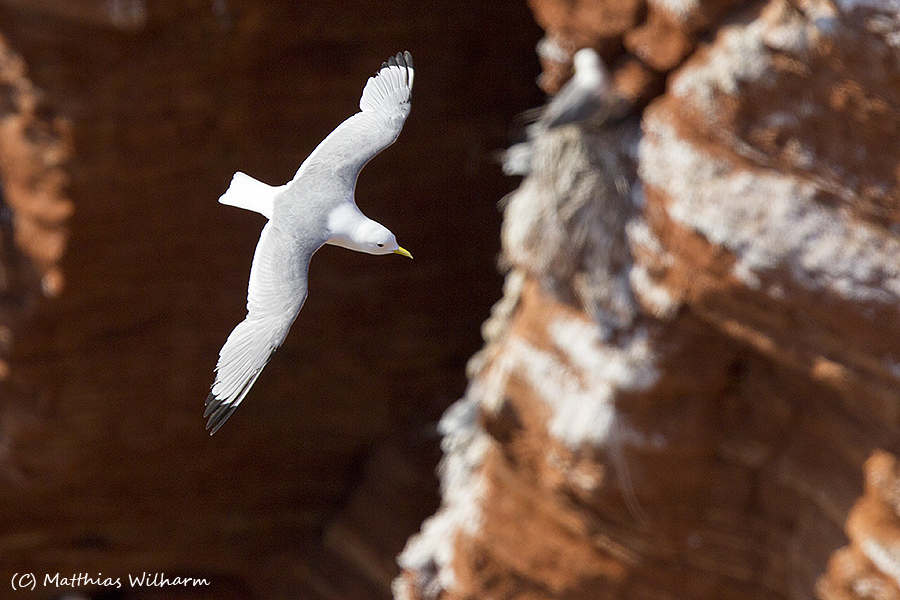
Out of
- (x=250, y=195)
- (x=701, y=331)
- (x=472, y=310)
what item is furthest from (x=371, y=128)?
(x=472, y=310)

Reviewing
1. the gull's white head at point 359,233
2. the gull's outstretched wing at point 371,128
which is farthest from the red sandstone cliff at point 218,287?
the gull's white head at point 359,233

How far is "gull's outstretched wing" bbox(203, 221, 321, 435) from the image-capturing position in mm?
1663

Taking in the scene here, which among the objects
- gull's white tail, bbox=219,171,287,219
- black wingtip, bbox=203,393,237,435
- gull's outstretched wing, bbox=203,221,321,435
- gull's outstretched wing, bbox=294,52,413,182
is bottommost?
black wingtip, bbox=203,393,237,435

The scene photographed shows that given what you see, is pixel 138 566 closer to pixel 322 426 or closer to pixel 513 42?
pixel 322 426

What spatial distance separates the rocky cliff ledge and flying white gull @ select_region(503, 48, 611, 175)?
5 centimetres

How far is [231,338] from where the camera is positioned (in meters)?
1.70

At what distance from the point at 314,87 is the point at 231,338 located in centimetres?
237

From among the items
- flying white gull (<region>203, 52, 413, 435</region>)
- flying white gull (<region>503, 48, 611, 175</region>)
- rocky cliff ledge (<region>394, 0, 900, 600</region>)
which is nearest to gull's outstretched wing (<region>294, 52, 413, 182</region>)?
flying white gull (<region>203, 52, 413, 435</region>)

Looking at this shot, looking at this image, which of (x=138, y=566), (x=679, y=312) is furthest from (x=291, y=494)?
(x=679, y=312)

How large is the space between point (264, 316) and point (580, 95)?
1212mm

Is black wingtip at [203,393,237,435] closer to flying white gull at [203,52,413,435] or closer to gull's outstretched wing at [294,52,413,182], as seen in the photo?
flying white gull at [203,52,413,435]

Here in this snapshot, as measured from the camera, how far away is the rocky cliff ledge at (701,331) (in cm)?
233

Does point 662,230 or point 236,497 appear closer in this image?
point 662,230

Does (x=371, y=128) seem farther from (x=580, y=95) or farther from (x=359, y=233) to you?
(x=580, y=95)
